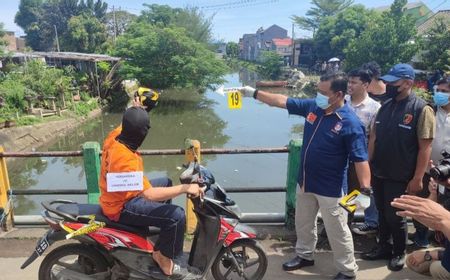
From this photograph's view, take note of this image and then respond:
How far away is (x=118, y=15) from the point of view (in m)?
50.8

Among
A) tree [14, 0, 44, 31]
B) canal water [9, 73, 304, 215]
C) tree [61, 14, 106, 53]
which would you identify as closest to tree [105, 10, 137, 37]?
tree [61, 14, 106, 53]

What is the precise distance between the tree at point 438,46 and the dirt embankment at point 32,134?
68.9 ft

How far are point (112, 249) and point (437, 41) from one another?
25.9m

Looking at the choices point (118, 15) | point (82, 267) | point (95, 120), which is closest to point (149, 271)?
point (82, 267)

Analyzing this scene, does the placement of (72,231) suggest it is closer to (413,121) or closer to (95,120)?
(413,121)

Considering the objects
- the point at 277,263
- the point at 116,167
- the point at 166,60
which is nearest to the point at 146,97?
the point at 116,167

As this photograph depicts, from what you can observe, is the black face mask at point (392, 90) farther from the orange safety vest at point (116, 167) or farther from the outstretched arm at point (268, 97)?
the orange safety vest at point (116, 167)

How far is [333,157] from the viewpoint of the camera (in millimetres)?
2889

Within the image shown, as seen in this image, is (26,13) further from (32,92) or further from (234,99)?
(234,99)

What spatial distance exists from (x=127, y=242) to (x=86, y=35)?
129 ft

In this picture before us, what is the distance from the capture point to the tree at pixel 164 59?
941 inches

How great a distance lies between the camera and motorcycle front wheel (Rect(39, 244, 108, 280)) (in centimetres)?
267

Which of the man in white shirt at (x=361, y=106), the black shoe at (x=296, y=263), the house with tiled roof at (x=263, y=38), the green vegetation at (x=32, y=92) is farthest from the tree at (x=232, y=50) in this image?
the black shoe at (x=296, y=263)

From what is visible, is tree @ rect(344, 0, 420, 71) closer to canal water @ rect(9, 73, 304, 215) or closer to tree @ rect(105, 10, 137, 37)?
canal water @ rect(9, 73, 304, 215)
